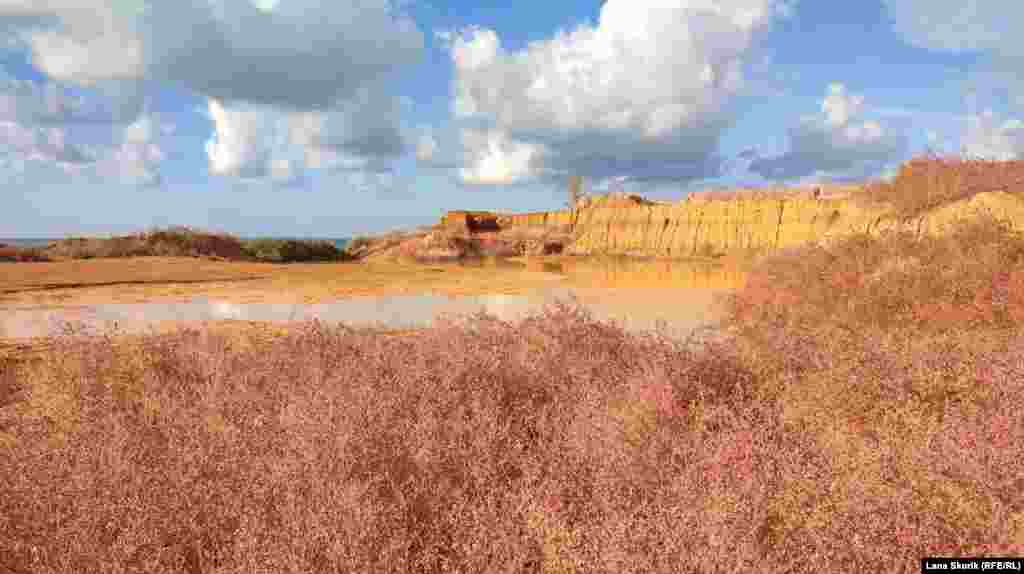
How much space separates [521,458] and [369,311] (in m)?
10.4

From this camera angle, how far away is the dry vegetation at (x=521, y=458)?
2461mm

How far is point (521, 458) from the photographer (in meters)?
3.45

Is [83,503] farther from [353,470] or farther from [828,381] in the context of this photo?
[828,381]

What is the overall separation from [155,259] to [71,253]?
25.3 feet

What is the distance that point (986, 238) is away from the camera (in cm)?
906

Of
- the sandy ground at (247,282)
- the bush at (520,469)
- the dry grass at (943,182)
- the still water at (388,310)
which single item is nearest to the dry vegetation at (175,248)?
the sandy ground at (247,282)

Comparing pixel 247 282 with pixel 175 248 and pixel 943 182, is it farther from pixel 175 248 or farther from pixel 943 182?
pixel 943 182

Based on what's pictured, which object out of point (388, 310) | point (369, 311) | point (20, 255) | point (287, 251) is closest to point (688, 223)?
point (287, 251)

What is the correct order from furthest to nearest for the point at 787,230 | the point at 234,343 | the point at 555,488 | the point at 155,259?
1. the point at 787,230
2. the point at 155,259
3. the point at 234,343
4. the point at 555,488

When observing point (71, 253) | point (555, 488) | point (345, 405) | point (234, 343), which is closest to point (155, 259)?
point (71, 253)

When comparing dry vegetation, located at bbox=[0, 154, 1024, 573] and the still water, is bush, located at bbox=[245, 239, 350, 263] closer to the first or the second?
the still water

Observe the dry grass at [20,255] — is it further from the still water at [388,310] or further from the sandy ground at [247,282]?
the still water at [388,310]

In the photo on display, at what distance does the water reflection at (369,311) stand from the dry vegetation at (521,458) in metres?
4.68

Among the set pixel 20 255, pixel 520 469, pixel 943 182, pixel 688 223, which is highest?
pixel 688 223
